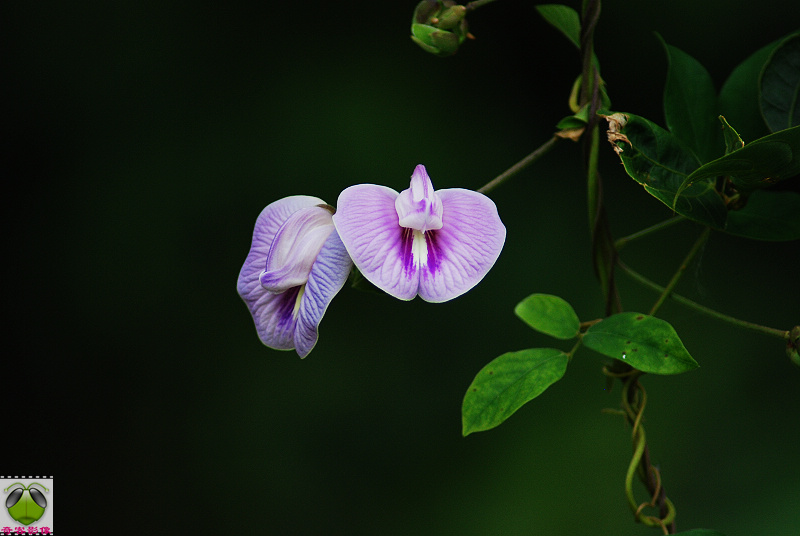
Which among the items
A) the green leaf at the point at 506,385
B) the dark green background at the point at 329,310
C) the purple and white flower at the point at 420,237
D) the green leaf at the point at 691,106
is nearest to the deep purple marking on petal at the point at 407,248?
the purple and white flower at the point at 420,237

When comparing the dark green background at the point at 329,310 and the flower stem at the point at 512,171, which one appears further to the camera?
the dark green background at the point at 329,310

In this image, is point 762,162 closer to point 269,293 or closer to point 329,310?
point 269,293

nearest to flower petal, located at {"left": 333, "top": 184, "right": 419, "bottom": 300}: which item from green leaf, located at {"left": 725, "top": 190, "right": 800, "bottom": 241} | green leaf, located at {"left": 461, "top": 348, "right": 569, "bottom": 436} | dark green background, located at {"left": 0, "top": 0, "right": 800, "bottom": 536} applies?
green leaf, located at {"left": 461, "top": 348, "right": 569, "bottom": 436}

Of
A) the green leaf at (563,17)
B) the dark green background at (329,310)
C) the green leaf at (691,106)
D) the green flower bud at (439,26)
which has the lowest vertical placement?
the dark green background at (329,310)

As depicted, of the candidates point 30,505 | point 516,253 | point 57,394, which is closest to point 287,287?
point 30,505

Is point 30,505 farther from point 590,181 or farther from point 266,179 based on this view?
point 590,181

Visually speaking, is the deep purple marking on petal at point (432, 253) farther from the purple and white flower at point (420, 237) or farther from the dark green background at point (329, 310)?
the dark green background at point (329, 310)

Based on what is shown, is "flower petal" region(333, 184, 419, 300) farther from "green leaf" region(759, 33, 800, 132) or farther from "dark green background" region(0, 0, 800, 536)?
"dark green background" region(0, 0, 800, 536)
